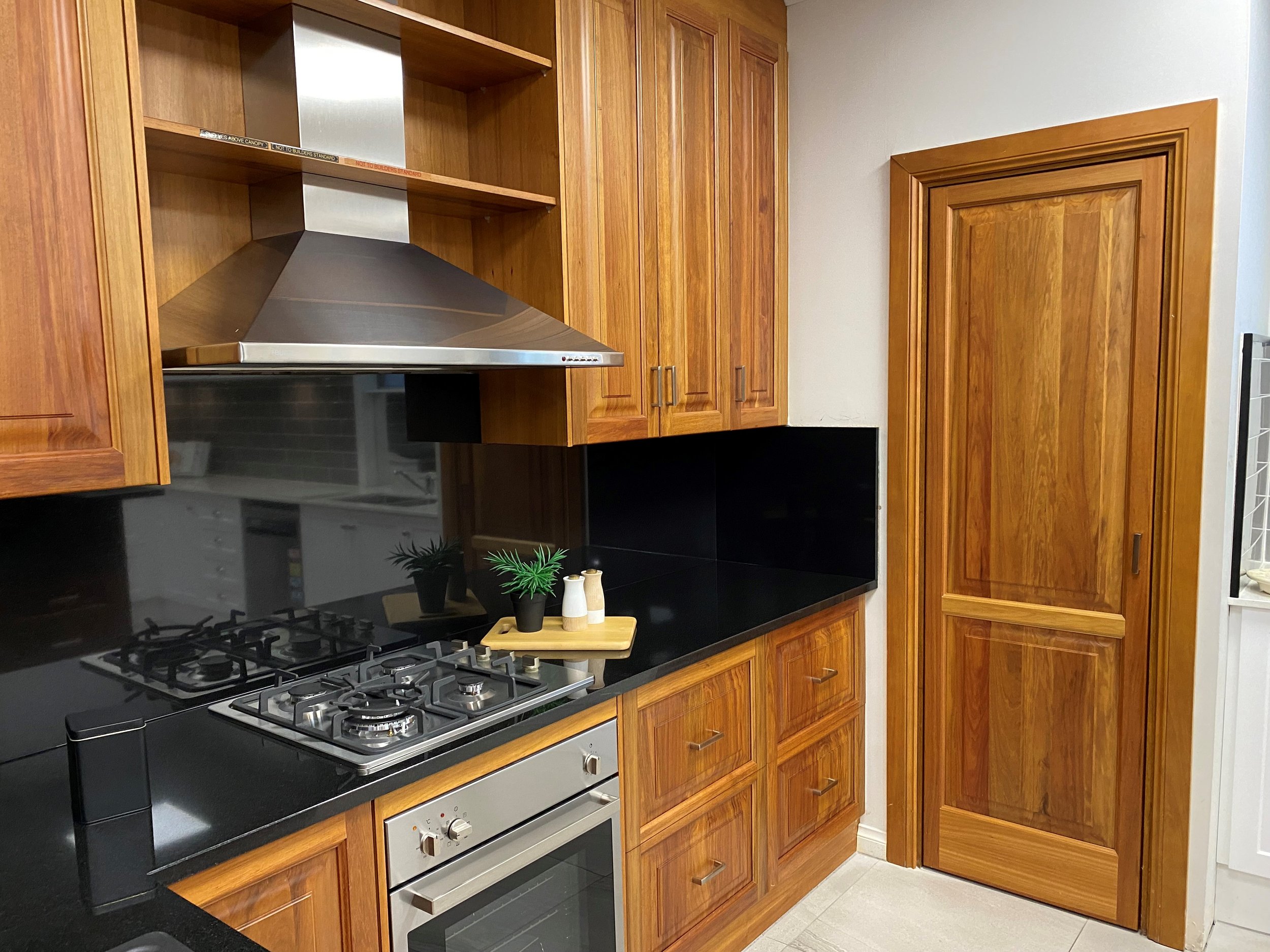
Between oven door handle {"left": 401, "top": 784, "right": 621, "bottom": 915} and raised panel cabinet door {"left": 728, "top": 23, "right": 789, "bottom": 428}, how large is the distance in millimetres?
1226

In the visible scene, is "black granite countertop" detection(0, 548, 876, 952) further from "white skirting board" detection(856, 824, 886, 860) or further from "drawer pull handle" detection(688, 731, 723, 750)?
"white skirting board" detection(856, 824, 886, 860)

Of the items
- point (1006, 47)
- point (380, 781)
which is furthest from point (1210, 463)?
point (380, 781)

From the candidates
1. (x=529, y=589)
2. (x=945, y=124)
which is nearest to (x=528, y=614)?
(x=529, y=589)

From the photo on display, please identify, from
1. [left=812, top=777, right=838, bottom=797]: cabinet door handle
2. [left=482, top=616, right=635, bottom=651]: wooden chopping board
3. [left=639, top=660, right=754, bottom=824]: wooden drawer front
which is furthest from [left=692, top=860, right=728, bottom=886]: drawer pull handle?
[left=482, top=616, right=635, bottom=651]: wooden chopping board

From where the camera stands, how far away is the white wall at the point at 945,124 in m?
2.29

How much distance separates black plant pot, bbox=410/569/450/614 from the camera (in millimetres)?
2367

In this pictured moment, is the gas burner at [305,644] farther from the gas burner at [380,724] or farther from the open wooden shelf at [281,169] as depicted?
the open wooden shelf at [281,169]

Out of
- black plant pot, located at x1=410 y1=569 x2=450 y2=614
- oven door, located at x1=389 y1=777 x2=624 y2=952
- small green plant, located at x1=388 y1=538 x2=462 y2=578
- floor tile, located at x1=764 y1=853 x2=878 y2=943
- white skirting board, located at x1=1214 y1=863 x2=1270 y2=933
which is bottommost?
floor tile, located at x1=764 y1=853 x2=878 y2=943

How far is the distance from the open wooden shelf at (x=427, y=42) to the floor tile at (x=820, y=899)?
2.31 m

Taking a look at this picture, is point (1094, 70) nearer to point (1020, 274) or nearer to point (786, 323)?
point (1020, 274)

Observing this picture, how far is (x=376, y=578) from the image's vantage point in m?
2.26

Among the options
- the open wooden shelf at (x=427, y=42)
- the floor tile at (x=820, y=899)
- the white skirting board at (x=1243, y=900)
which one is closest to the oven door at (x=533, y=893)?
the floor tile at (x=820, y=899)

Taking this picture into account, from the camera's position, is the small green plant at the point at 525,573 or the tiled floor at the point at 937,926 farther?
the tiled floor at the point at 937,926

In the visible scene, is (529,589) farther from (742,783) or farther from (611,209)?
(611,209)
